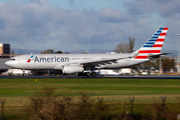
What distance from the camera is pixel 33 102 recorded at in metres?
10.7

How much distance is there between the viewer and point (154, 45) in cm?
4675

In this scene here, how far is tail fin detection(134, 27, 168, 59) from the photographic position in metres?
46.0

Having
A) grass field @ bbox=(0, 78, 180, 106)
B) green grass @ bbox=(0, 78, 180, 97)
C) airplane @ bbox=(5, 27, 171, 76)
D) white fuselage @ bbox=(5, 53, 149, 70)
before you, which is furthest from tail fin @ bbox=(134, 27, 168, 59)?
grass field @ bbox=(0, 78, 180, 106)

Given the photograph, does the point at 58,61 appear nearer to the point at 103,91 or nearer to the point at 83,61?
the point at 83,61

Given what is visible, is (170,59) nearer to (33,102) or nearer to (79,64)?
(79,64)

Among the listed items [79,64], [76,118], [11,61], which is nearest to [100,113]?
[76,118]

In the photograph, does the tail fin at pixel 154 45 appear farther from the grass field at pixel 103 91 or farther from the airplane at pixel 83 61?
the grass field at pixel 103 91

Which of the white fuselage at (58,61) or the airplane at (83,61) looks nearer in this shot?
the airplane at (83,61)

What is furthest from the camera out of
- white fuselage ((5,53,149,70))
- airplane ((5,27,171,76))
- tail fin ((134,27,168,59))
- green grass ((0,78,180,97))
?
tail fin ((134,27,168,59))

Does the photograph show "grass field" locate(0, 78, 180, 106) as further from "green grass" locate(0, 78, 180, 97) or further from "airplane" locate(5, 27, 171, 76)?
"airplane" locate(5, 27, 171, 76)

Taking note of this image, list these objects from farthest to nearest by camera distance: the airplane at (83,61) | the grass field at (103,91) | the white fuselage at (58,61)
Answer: the white fuselage at (58,61)
the airplane at (83,61)
the grass field at (103,91)

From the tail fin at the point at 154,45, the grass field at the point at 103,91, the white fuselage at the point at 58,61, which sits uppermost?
the tail fin at the point at 154,45

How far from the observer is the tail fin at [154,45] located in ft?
151

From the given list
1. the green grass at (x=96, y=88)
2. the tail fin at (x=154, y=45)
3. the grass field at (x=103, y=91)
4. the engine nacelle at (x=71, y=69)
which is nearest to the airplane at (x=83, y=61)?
the tail fin at (x=154, y=45)
